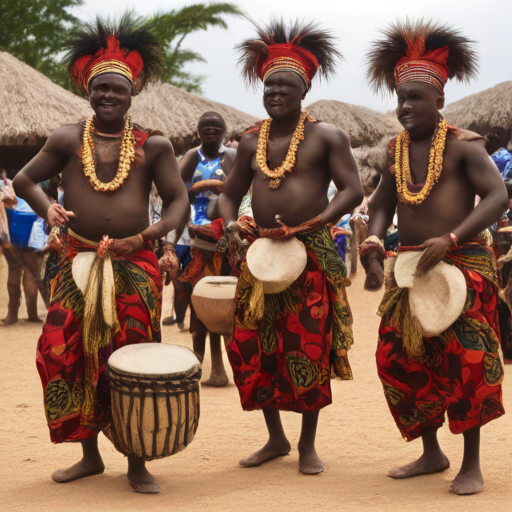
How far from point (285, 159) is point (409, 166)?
69 cm

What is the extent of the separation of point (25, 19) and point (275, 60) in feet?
72.9

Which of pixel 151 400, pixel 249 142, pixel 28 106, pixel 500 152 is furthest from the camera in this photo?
pixel 28 106

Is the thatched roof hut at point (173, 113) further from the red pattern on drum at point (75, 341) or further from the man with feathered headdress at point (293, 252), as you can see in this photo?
the red pattern on drum at point (75, 341)

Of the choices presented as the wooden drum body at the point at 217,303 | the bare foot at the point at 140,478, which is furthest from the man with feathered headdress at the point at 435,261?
the bare foot at the point at 140,478

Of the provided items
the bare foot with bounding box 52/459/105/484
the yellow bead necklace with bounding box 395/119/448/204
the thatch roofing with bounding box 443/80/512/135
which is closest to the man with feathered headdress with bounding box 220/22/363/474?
the yellow bead necklace with bounding box 395/119/448/204

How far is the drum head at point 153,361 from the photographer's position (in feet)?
13.0

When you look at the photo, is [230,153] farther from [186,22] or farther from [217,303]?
[186,22]

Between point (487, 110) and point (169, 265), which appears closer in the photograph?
point (169, 265)

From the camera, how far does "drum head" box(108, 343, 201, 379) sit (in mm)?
3959

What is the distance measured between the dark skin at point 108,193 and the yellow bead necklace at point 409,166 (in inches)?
46.1

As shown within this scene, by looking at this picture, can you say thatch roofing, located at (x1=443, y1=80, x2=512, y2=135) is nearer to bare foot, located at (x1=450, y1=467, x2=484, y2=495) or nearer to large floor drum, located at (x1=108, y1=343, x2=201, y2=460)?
bare foot, located at (x1=450, y1=467, x2=484, y2=495)

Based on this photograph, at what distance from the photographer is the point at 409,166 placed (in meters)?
4.37

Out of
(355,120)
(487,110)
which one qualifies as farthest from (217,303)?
(355,120)

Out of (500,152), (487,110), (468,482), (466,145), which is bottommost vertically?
(468,482)
